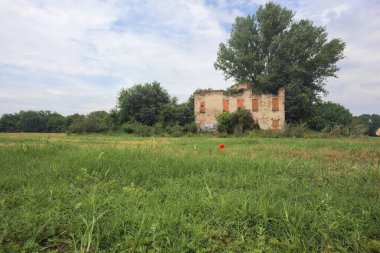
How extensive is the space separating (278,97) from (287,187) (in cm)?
2433

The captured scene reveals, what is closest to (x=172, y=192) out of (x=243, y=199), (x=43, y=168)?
(x=243, y=199)

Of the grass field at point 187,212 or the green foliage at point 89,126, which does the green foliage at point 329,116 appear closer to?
the green foliage at point 89,126

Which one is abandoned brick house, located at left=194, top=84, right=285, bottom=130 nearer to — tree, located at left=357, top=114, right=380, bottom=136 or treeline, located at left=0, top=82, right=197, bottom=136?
treeline, located at left=0, top=82, right=197, bottom=136

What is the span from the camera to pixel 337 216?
2789 mm

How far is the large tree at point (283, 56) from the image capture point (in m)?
28.8

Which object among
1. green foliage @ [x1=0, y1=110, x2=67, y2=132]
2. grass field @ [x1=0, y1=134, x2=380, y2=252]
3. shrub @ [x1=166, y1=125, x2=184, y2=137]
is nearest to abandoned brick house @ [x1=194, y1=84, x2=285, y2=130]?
shrub @ [x1=166, y1=125, x2=184, y2=137]

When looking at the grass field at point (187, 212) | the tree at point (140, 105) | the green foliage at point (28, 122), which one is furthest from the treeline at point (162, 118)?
the green foliage at point (28, 122)

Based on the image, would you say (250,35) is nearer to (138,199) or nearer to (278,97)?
(278,97)

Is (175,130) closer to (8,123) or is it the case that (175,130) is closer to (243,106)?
(243,106)

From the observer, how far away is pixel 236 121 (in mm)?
26016

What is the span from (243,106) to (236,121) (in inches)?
97.9

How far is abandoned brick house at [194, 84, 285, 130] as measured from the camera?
2664 cm

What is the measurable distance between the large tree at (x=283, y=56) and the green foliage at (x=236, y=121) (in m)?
5.20

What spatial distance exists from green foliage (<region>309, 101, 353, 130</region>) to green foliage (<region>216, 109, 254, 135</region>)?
→ 26.5ft
